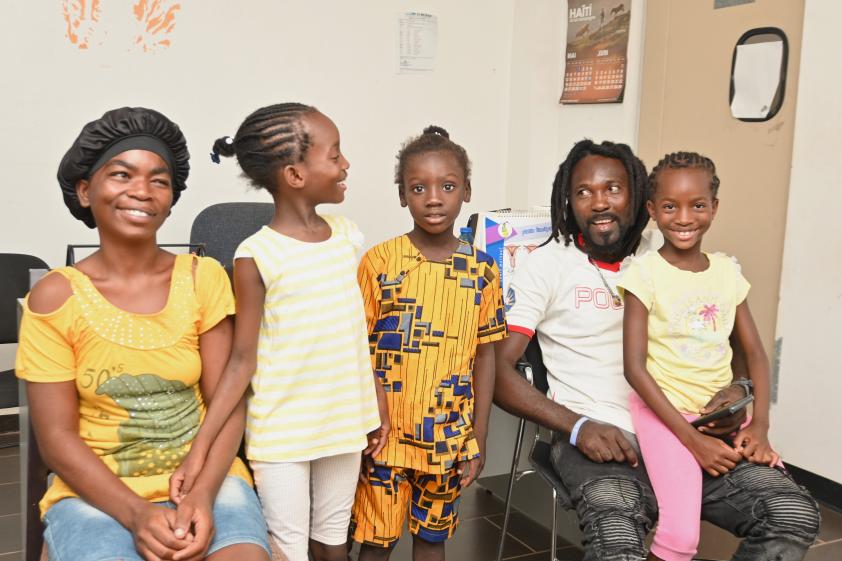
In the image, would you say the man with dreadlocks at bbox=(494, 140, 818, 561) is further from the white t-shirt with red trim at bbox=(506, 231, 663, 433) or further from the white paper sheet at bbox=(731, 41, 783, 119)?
the white paper sheet at bbox=(731, 41, 783, 119)

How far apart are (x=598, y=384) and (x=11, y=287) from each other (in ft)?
8.25

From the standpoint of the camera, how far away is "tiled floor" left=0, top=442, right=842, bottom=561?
8.93ft

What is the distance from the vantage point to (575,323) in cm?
223

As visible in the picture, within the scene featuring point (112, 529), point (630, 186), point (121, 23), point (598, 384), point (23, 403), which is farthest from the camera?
point (121, 23)

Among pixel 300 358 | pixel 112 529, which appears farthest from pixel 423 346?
pixel 112 529

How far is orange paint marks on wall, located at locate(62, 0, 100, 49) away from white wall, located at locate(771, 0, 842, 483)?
313 cm

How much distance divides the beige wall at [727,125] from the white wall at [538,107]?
24.6 inches

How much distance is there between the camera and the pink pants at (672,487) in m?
1.82

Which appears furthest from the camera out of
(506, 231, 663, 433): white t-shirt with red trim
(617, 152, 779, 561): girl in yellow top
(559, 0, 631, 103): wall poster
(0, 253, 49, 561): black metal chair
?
(559, 0, 631, 103): wall poster

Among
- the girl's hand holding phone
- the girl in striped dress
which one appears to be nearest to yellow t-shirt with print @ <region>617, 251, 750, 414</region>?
the girl's hand holding phone

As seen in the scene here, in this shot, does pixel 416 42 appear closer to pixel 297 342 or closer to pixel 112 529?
pixel 297 342

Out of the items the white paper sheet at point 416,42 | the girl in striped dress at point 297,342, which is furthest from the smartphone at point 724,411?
the white paper sheet at point 416,42

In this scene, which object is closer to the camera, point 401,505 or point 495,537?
point 401,505

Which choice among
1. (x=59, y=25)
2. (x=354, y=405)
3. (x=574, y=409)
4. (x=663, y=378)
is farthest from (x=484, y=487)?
(x=59, y=25)
